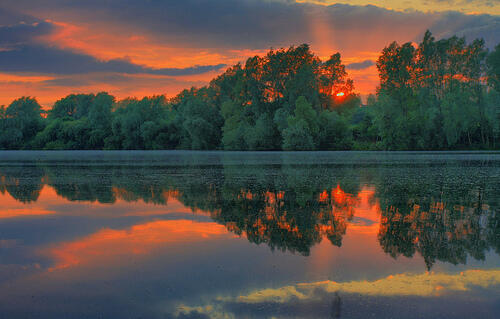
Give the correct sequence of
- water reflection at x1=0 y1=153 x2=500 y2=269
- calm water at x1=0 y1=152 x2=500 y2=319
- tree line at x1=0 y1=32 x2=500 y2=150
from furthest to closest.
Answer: tree line at x1=0 y1=32 x2=500 y2=150
water reflection at x1=0 y1=153 x2=500 y2=269
calm water at x1=0 y1=152 x2=500 y2=319

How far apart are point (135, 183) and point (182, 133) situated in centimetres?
8586

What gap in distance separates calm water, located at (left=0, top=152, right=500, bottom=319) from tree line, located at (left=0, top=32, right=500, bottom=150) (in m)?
66.8

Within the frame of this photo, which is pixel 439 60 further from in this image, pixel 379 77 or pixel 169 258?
pixel 169 258

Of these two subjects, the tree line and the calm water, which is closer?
the calm water

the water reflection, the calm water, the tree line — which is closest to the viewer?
the calm water

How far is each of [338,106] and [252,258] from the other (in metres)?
84.3

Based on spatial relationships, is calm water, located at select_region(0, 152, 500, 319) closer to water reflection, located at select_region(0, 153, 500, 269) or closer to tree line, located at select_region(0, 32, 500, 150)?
water reflection, located at select_region(0, 153, 500, 269)

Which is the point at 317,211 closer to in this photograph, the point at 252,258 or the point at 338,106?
the point at 252,258

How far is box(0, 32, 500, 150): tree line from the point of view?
75.7 m

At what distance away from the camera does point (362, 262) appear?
267 inches

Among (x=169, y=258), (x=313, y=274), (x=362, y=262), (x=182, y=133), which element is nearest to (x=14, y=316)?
(x=169, y=258)

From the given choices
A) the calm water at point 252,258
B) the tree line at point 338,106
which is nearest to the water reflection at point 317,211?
the calm water at point 252,258

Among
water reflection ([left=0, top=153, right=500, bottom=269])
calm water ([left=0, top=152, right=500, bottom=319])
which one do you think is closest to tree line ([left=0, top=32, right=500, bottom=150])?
water reflection ([left=0, top=153, right=500, bottom=269])

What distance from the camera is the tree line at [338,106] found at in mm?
75688
